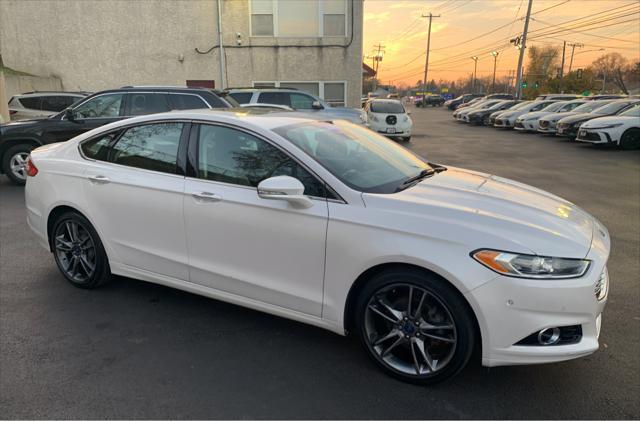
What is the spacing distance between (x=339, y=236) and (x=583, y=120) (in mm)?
18147

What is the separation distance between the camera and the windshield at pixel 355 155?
320cm

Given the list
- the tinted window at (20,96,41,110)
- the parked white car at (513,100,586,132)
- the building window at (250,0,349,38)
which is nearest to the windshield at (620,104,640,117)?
the parked white car at (513,100,586,132)

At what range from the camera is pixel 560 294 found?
2.52 m

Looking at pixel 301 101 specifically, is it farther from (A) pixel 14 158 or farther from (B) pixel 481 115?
(B) pixel 481 115

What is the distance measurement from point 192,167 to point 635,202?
25.7ft

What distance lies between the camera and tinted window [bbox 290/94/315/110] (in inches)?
503

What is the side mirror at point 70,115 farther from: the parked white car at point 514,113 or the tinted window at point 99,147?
the parked white car at point 514,113

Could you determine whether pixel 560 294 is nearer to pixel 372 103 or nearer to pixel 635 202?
pixel 635 202

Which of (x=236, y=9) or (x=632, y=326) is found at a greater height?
(x=236, y=9)

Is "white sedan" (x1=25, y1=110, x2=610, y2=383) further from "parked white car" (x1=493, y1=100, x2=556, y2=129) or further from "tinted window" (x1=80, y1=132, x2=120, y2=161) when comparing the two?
"parked white car" (x1=493, y1=100, x2=556, y2=129)

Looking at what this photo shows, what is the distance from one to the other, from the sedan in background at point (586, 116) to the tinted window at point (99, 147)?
17.5 metres

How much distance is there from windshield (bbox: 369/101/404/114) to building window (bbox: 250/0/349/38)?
3044mm

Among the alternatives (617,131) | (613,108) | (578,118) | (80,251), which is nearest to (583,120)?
(578,118)

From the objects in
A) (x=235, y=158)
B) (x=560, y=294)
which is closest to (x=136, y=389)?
(x=235, y=158)
